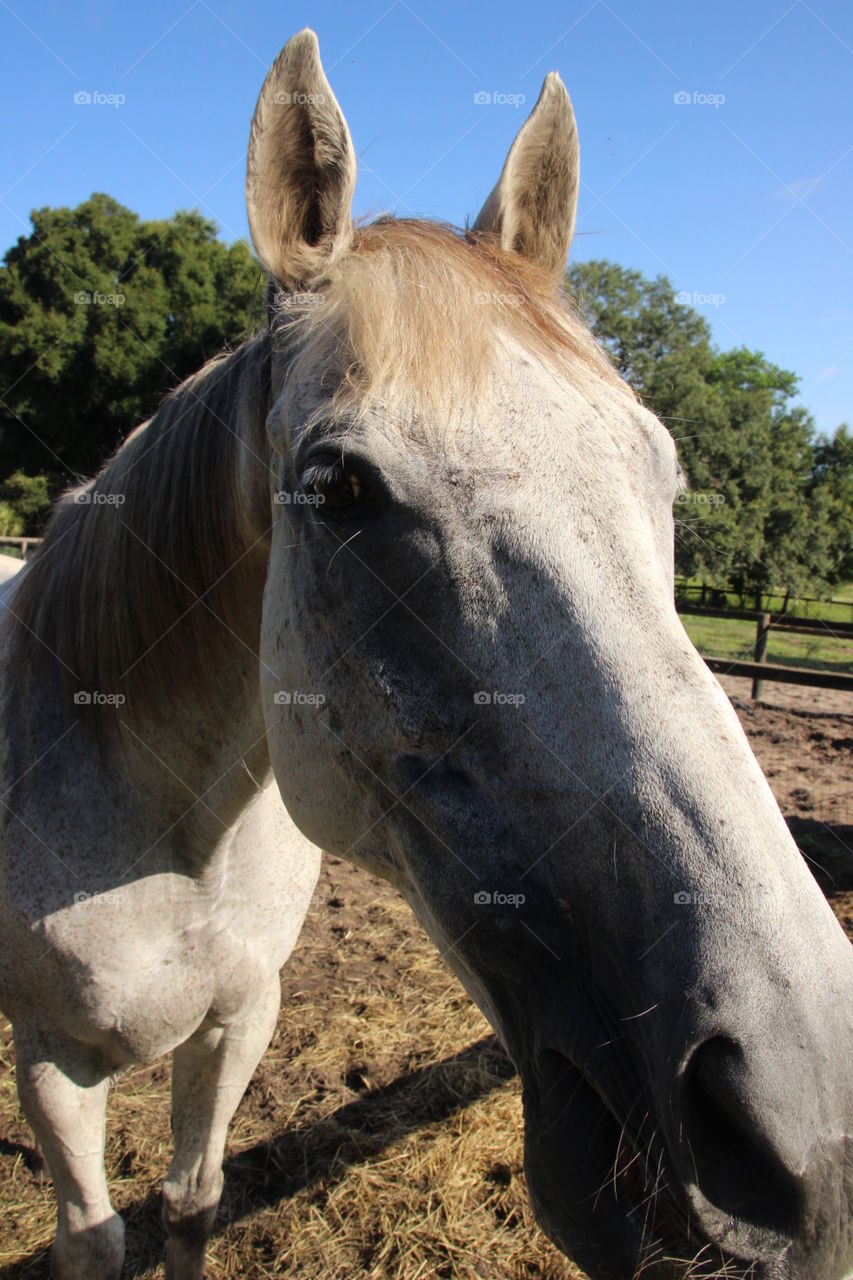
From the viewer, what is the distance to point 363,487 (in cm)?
140

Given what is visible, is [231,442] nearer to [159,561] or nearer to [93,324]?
[159,561]

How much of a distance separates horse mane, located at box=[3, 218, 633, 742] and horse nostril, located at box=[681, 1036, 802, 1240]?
1006mm

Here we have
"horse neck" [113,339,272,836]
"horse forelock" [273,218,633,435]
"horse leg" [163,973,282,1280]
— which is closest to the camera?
"horse forelock" [273,218,633,435]

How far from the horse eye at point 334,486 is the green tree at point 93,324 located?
25374mm

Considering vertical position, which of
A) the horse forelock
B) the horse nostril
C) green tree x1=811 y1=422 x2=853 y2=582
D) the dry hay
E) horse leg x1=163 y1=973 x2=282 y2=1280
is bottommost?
the dry hay

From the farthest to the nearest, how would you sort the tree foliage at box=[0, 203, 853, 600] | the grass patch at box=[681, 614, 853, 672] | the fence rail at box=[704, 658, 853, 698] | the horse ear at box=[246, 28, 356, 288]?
the tree foliage at box=[0, 203, 853, 600], the grass patch at box=[681, 614, 853, 672], the fence rail at box=[704, 658, 853, 698], the horse ear at box=[246, 28, 356, 288]

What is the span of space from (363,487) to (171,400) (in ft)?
3.65

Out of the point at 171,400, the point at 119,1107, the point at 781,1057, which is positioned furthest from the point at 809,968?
the point at 119,1107

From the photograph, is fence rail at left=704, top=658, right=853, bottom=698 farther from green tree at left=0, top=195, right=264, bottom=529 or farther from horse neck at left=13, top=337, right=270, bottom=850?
green tree at left=0, top=195, right=264, bottom=529

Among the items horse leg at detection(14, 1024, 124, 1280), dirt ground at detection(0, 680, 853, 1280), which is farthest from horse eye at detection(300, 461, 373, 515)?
dirt ground at detection(0, 680, 853, 1280)

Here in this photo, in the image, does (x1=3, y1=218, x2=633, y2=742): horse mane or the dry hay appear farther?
the dry hay

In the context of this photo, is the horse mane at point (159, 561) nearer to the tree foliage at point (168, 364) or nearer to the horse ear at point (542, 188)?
the horse ear at point (542, 188)

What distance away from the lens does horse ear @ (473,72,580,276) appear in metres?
1.89

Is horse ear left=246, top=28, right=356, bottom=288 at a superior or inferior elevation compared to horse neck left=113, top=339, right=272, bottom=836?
superior
